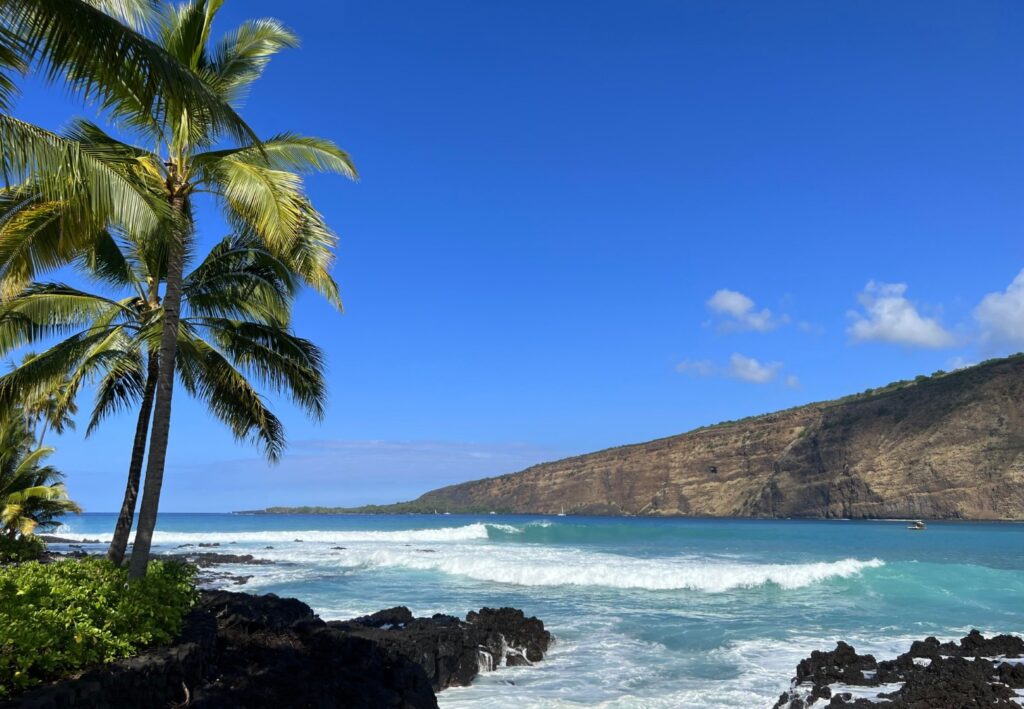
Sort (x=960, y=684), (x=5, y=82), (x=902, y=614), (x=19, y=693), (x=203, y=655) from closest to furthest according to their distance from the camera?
(x=19, y=693) → (x=5, y=82) → (x=203, y=655) → (x=960, y=684) → (x=902, y=614)

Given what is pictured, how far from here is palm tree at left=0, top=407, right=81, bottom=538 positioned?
65.5 feet

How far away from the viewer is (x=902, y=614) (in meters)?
20.1

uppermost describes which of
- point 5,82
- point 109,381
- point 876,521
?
point 5,82

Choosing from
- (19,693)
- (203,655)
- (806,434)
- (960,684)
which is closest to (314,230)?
(203,655)

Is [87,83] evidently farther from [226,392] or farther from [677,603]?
[677,603]

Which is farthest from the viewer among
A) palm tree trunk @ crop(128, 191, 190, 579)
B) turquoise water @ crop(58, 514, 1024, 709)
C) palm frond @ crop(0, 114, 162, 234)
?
turquoise water @ crop(58, 514, 1024, 709)

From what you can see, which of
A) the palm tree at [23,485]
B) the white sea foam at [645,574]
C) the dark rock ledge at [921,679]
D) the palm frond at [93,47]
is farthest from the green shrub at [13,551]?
the white sea foam at [645,574]

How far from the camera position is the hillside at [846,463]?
272 feet

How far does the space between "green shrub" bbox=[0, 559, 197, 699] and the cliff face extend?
3639 inches

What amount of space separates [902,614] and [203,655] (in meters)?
19.3

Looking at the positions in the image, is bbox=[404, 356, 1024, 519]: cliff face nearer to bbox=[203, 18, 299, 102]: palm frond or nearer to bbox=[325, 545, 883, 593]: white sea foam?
bbox=[325, 545, 883, 593]: white sea foam

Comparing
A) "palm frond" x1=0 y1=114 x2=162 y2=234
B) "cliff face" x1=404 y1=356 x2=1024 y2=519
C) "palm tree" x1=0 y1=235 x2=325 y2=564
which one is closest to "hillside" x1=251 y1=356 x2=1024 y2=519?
"cliff face" x1=404 y1=356 x2=1024 y2=519

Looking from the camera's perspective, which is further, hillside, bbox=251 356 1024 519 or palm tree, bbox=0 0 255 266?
hillside, bbox=251 356 1024 519

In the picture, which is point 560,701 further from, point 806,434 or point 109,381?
point 806,434
